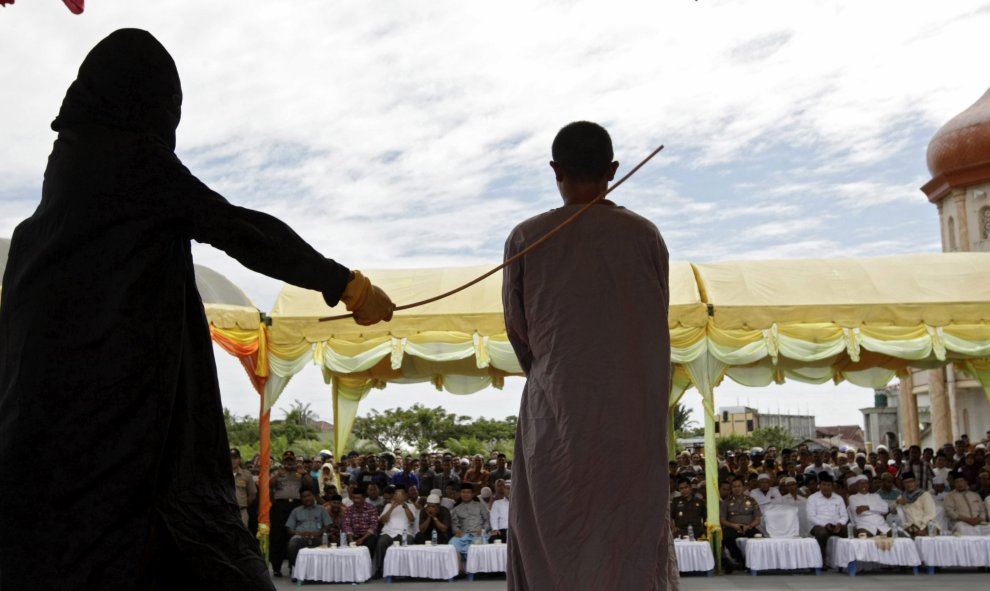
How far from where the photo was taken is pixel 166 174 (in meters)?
2.10

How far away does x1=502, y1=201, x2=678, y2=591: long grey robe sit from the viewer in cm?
298

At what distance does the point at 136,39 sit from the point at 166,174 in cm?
35

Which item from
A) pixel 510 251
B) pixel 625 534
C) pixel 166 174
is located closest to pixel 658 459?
pixel 625 534

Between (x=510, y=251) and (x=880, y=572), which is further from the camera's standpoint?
(x=880, y=572)

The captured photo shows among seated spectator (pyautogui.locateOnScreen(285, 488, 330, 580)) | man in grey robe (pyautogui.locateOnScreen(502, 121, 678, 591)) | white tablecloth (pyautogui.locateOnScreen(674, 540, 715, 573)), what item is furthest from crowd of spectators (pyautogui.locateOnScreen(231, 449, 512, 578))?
man in grey robe (pyautogui.locateOnScreen(502, 121, 678, 591))

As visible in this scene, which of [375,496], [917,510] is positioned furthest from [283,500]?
[917,510]

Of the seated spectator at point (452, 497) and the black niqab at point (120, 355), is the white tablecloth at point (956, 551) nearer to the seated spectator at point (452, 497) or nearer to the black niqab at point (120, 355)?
the seated spectator at point (452, 497)

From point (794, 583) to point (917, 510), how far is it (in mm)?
2501

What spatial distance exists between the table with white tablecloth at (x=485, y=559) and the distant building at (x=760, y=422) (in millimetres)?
44552

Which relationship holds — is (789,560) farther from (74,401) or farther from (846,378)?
(74,401)

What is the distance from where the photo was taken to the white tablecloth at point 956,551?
1175cm

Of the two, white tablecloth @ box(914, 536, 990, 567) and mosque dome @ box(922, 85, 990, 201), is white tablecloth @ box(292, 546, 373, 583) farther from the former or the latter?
mosque dome @ box(922, 85, 990, 201)

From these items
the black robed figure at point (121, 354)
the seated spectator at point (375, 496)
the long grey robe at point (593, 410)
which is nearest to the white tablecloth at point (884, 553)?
the seated spectator at point (375, 496)

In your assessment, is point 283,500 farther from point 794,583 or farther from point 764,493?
point 794,583
